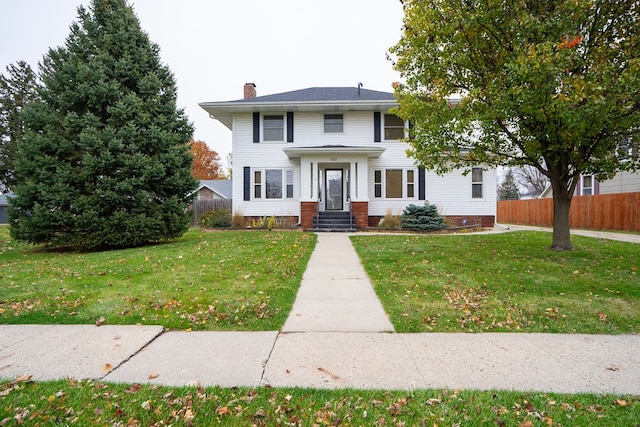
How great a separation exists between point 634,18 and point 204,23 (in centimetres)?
1887

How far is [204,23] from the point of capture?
18312mm

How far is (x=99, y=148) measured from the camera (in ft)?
31.9

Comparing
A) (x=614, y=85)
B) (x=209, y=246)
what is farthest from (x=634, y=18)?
(x=209, y=246)

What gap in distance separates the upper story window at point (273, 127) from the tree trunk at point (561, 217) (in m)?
11.8

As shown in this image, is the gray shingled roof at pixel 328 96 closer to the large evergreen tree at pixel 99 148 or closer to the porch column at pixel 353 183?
the porch column at pixel 353 183

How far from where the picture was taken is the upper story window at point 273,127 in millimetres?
16219

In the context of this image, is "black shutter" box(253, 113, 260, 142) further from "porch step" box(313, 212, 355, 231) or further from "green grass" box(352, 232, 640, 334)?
"green grass" box(352, 232, 640, 334)

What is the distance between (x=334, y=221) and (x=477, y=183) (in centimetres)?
761

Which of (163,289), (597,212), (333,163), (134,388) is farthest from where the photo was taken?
(597,212)

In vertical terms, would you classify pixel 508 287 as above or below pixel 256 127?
below

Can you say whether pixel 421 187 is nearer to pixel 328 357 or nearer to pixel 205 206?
pixel 205 206

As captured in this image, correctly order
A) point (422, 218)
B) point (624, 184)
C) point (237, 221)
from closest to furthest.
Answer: point (422, 218), point (237, 221), point (624, 184)

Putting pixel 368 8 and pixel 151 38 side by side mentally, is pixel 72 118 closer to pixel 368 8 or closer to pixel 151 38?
pixel 151 38

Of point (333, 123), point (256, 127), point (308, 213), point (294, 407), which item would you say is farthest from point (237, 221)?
point (294, 407)
